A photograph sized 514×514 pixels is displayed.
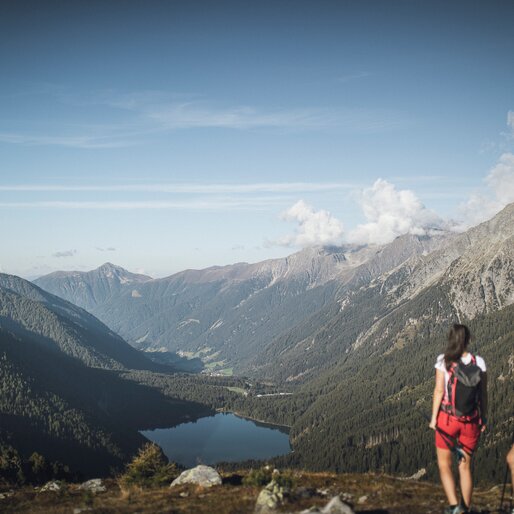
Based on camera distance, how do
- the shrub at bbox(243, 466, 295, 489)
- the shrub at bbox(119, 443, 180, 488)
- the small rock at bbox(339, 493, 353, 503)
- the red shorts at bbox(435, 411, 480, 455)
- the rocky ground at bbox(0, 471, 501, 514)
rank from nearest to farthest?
1. the red shorts at bbox(435, 411, 480, 455)
2. the rocky ground at bbox(0, 471, 501, 514)
3. the small rock at bbox(339, 493, 353, 503)
4. the shrub at bbox(243, 466, 295, 489)
5. the shrub at bbox(119, 443, 180, 488)

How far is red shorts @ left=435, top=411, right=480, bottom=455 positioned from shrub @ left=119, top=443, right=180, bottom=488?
63.5ft

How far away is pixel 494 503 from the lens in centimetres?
1905

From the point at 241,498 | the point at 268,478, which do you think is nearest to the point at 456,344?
the point at 241,498

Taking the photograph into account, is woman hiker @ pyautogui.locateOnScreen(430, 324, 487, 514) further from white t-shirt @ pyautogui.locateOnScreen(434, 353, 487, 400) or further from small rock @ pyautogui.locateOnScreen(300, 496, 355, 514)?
small rock @ pyautogui.locateOnScreen(300, 496, 355, 514)

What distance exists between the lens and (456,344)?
14.6 meters

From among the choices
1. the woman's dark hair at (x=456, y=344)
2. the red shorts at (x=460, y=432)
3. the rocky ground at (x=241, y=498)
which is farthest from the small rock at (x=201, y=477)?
the woman's dark hair at (x=456, y=344)

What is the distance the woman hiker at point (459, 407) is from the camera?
1464 cm

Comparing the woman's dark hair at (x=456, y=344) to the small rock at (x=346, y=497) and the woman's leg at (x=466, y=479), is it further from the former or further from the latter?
the small rock at (x=346, y=497)

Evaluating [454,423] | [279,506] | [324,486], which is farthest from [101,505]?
[454,423]

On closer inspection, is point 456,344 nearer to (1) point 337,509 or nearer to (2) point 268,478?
(1) point 337,509

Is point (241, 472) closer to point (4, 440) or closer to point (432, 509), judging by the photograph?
point (432, 509)

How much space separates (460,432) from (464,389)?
61.2 inches

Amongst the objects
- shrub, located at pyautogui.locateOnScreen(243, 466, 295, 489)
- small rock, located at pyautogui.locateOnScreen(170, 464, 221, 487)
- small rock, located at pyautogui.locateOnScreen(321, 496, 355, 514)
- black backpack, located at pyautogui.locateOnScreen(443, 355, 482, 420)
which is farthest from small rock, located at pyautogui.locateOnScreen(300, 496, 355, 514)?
small rock, located at pyautogui.locateOnScreen(170, 464, 221, 487)

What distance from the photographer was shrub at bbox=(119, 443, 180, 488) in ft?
91.5
